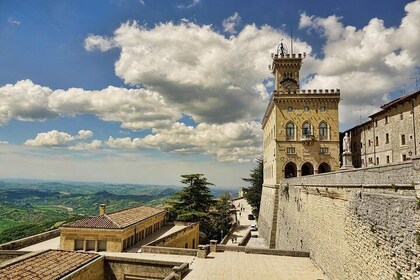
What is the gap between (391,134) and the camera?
31594 millimetres

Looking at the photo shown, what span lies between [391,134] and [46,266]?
3183cm

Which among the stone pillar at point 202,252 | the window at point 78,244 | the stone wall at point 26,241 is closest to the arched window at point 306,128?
the stone pillar at point 202,252

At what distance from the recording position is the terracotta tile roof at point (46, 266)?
13.6 metres

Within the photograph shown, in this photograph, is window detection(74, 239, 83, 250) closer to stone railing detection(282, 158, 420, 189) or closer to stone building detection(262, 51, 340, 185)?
stone railing detection(282, 158, 420, 189)

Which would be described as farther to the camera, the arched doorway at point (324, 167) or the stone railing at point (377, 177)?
the arched doorway at point (324, 167)

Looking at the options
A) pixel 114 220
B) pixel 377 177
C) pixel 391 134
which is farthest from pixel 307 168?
pixel 377 177

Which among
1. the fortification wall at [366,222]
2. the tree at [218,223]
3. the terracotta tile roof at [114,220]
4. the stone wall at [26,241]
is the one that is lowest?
the tree at [218,223]

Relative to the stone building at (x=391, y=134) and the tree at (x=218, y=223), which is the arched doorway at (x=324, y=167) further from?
the tree at (x=218, y=223)

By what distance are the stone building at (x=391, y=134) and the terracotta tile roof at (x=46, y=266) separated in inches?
1039

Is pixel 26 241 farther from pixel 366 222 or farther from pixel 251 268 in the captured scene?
pixel 366 222

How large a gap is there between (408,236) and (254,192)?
46.3 meters

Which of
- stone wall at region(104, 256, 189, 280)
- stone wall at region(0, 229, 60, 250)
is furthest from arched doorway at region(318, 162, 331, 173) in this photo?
stone wall at region(0, 229, 60, 250)

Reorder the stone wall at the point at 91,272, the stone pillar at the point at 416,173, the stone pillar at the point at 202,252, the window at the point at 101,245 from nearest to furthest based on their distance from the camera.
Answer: the stone pillar at the point at 416,173
the stone wall at the point at 91,272
the stone pillar at the point at 202,252
the window at the point at 101,245

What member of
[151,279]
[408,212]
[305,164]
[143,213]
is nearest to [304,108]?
[305,164]
